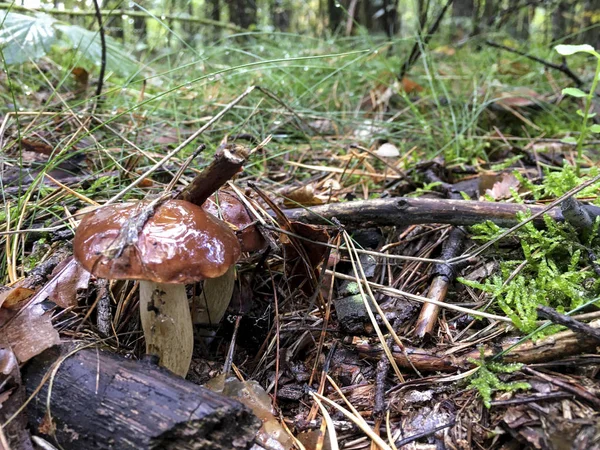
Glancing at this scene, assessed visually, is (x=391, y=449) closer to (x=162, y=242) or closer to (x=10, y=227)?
(x=162, y=242)

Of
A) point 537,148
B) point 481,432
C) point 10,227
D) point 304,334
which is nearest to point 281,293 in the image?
point 304,334

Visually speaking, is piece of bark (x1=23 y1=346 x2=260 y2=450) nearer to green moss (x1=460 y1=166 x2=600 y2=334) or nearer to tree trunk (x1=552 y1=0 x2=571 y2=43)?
green moss (x1=460 y1=166 x2=600 y2=334)

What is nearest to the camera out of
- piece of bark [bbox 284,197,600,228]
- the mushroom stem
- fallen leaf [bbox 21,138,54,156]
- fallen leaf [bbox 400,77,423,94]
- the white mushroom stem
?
the white mushroom stem

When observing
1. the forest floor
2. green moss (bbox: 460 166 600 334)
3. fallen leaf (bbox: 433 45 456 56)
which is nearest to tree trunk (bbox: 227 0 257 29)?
fallen leaf (bbox: 433 45 456 56)

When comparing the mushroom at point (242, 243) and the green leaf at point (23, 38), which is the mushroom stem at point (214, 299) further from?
the green leaf at point (23, 38)

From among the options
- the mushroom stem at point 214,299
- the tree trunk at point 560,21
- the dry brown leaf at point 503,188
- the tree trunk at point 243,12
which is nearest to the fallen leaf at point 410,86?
the dry brown leaf at point 503,188
